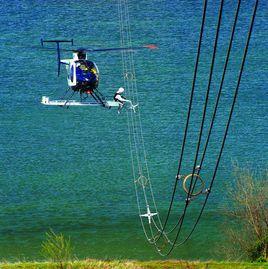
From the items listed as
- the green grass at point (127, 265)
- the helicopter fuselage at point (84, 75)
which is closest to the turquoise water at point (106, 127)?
the helicopter fuselage at point (84, 75)

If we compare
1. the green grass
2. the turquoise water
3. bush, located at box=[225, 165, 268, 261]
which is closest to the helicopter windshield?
the turquoise water

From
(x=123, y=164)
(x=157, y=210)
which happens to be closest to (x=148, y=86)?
(x=123, y=164)

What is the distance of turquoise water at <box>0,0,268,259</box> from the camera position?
4347 cm

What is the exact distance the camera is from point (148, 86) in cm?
6153

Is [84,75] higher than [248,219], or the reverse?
[84,75]

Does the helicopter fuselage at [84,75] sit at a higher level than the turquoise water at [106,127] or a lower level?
higher

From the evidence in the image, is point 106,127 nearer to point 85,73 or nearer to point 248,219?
point 248,219

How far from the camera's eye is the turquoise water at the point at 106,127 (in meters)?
43.5

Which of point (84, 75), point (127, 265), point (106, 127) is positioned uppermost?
point (84, 75)

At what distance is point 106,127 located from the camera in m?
55.9

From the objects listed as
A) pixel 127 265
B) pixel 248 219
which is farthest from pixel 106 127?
pixel 127 265

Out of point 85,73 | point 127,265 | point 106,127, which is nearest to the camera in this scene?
point 127,265

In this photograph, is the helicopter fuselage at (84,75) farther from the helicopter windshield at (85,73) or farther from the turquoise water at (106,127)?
the turquoise water at (106,127)

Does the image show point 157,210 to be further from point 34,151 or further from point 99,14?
point 99,14
